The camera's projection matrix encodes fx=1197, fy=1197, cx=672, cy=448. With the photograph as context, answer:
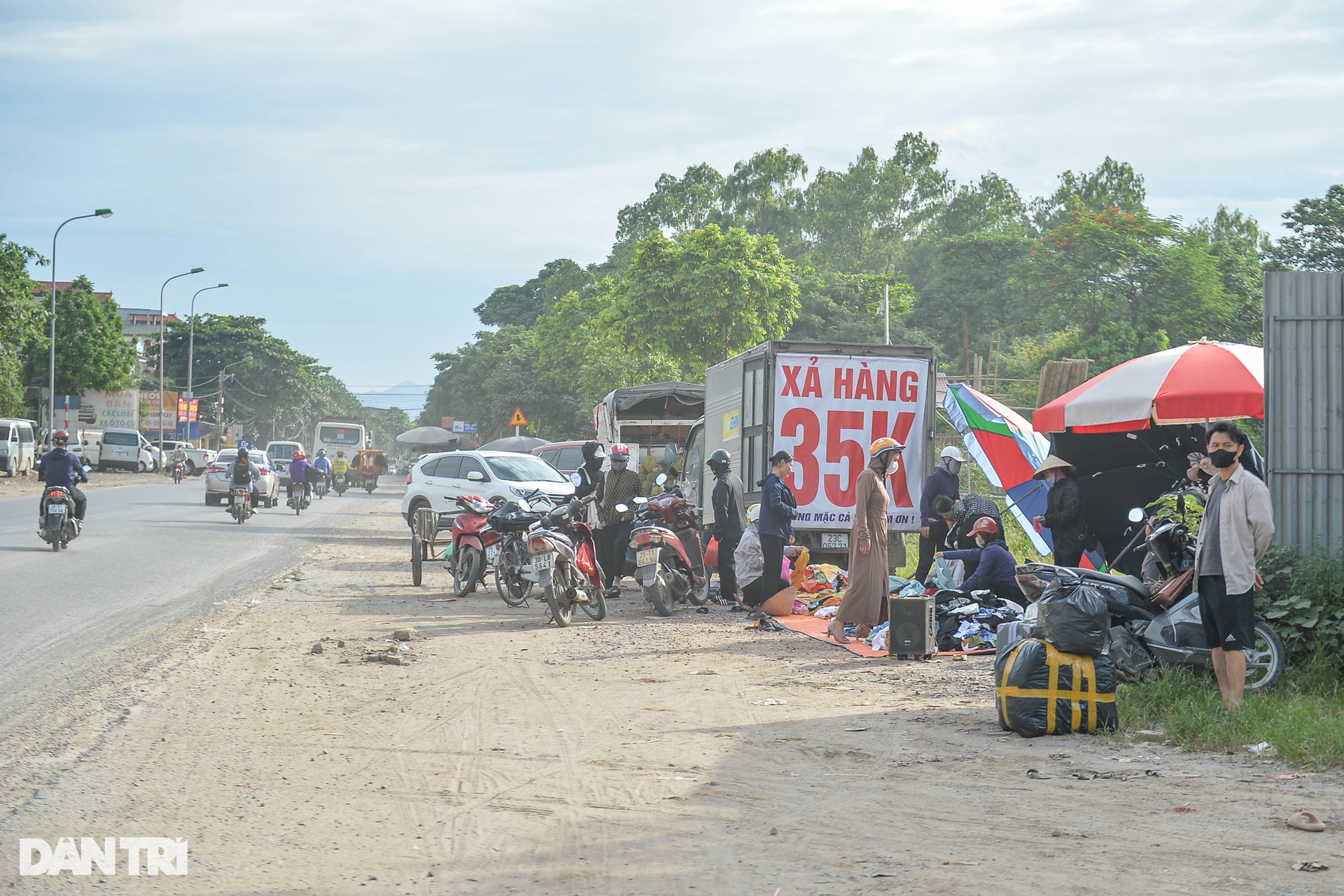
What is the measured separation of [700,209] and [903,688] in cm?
6381

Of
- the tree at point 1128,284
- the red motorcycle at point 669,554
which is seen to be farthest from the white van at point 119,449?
the red motorcycle at point 669,554

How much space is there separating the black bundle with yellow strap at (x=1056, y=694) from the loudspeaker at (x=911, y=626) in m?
2.84

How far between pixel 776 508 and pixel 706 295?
21.5 meters

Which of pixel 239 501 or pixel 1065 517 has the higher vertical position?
pixel 1065 517

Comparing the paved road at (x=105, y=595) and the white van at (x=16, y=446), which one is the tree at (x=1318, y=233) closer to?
the paved road at (x=105, y=595)

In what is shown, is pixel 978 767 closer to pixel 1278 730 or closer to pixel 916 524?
pixel 1278 730

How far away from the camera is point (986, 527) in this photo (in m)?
10.1

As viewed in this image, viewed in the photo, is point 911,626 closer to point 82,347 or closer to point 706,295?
point 706,295

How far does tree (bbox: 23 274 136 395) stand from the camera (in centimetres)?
6347

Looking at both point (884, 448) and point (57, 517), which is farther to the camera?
point (57, 517)

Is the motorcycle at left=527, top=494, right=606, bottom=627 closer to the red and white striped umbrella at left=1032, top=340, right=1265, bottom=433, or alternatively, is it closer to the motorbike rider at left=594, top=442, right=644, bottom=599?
the motorbike rider at left=594, top=442, right=644, bottom=599

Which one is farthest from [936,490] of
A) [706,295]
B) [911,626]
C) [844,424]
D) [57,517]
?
[706,295]

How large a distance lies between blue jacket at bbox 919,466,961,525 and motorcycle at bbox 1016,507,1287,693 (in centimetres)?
482

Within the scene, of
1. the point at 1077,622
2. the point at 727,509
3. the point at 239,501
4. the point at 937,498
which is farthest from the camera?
the point at 239,501
